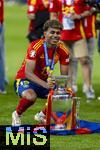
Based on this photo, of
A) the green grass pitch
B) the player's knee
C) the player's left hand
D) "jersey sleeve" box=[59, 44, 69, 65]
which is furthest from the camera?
"jersey sleeve" box=[59, 44, 69, 65]

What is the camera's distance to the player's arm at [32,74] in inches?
445

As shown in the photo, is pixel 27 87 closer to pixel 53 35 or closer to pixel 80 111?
pixel 53 35

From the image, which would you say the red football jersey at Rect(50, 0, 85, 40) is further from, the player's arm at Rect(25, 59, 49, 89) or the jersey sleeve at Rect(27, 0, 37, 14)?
the player's arm at Rect(25, 59, 49, 89)

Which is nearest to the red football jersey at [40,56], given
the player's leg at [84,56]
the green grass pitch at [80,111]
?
the green grass pitch at [80,111]

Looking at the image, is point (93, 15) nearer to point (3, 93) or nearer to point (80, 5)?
point (80, 5)

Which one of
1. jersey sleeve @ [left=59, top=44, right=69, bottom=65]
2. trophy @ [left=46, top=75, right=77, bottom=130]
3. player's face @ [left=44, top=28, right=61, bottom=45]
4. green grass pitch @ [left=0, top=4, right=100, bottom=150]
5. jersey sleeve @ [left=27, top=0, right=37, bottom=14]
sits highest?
player's face @ [left=44, top=28, right=61, bottom=45]

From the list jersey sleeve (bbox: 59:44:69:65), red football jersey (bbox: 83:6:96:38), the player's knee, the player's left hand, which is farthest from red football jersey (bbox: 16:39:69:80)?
red football jersey (bbox: 83:6:96:38)

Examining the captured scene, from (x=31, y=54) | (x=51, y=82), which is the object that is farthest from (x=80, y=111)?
(x=51, y=82)

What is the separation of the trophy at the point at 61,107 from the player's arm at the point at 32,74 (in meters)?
0.19

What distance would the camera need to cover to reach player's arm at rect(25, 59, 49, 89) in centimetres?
1130

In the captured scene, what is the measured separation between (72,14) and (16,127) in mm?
4382

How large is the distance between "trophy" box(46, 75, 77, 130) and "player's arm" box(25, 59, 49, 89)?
0.61 feet

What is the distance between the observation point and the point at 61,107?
447 inches

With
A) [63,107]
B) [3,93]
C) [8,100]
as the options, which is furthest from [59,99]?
[3,93]
